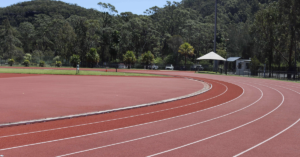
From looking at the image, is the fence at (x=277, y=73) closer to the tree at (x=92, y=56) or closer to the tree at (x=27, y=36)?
the tree at (x=92, y=56)

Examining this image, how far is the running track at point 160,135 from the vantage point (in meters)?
6.10

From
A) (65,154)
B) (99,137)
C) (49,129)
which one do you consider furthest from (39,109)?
(65,154)

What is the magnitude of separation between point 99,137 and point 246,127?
507 cm

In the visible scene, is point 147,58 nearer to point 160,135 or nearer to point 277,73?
point 277,73

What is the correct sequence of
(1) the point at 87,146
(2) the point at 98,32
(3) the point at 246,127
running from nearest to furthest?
(1) the point at 87,146
(3) the point at 246,127
(2) the point at 98,32

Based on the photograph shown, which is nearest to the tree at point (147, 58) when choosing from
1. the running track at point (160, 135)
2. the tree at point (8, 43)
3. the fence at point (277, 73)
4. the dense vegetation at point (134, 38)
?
the dense vegetation at point (134, 38)

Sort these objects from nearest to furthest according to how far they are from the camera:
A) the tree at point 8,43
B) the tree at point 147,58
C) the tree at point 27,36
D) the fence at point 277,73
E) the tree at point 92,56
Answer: the fence at point 277,73, the tree at point 92,56, the tree at point 147,58, the tree at point 8,43, the tree at point 27,36

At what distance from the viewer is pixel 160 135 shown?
24.4 feet

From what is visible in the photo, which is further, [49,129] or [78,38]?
[78,38]

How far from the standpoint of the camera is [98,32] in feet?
258

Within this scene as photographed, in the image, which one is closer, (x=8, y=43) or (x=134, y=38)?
(x=134, y=38)

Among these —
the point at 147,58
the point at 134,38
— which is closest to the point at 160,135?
the point at 147,58

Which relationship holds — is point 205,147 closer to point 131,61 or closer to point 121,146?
point 121,146

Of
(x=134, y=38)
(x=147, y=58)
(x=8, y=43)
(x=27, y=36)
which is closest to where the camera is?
(x=147, y=58)
